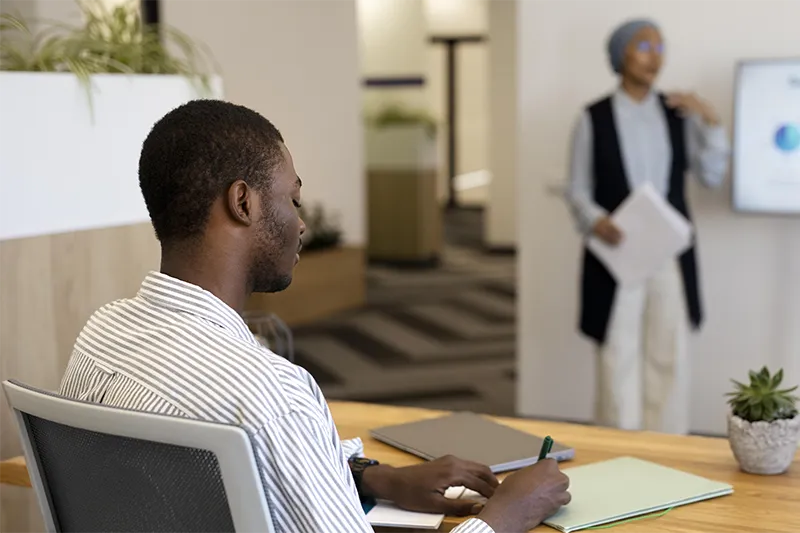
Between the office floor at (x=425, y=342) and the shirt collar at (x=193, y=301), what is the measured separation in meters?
4.09

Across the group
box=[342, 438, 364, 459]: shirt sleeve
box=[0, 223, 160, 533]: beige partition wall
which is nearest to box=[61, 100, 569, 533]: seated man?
box=[342, 438, 364, 459]: shirt sleeve

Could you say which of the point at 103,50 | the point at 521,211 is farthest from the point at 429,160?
the point at 103,50

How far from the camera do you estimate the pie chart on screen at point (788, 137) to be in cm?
441

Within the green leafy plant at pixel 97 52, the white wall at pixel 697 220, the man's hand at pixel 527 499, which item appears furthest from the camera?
the white wall at pixel 697 220

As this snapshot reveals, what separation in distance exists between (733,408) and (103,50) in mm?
1748

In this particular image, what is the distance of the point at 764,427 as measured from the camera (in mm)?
1938

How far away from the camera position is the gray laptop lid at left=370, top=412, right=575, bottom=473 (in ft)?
6.64

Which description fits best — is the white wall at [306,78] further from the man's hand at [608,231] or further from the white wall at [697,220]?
the man's hand at [608,231]

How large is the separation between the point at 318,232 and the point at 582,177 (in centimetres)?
415

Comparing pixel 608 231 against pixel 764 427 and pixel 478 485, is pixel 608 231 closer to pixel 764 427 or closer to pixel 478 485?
pixel 764 427

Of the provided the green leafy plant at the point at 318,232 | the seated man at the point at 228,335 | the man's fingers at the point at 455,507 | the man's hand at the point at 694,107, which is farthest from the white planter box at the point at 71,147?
the green leafy plant at the point at 318,232

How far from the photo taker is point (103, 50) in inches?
110

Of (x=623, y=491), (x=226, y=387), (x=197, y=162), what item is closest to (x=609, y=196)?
(x=623, y=491)

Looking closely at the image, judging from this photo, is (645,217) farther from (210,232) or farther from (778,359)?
(210,232)
